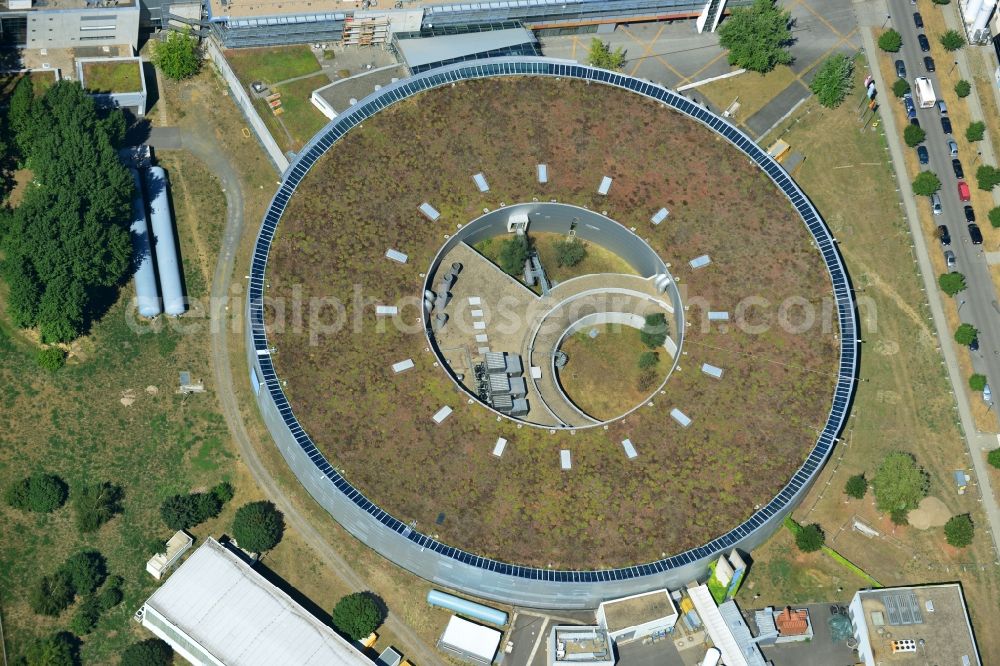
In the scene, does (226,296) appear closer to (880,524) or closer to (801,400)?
(801,400)

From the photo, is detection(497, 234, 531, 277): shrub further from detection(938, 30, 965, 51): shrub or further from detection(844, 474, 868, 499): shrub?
detection(938, 30, 965, 51): shrub

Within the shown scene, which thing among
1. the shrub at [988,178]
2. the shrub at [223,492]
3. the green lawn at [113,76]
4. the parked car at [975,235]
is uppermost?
the shrub at [988,178]

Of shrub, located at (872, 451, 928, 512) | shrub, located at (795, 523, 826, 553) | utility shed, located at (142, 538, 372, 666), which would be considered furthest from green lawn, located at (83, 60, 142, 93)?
shrub, located at (872, 451, 928, 512)

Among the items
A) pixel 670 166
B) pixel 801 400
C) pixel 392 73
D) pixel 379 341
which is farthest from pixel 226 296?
pixel 801 400

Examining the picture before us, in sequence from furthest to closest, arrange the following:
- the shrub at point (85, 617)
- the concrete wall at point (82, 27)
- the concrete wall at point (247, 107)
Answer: the concrete wall at point (82, 27), the concrete wall at point (247, 107), the shrub at point (85, 617)

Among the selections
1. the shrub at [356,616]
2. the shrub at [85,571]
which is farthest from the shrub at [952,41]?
the shrub at [85,571]

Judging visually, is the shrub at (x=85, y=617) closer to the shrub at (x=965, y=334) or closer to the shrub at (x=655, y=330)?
the shrub at (x=655, y=330)
